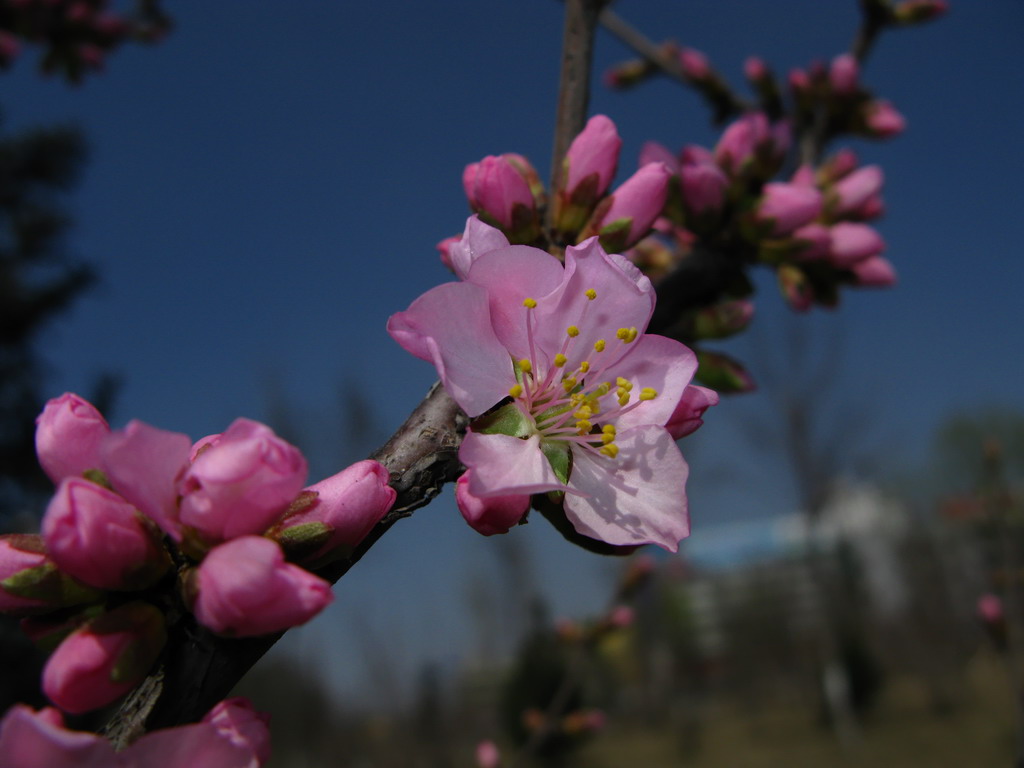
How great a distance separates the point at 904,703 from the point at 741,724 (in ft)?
14.4

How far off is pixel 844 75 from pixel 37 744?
9.11 feet

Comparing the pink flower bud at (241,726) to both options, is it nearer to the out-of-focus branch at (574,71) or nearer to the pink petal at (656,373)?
the pink petal at (656,373)

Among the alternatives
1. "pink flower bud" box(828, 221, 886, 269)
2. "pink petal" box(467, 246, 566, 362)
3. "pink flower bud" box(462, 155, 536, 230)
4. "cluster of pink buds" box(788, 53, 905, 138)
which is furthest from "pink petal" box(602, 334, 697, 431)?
"cluster of pink buds" box(788, 53, 905, 138)

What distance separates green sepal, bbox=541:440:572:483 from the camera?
823 millimetres

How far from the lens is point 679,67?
2879 mm

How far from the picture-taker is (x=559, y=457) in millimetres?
839

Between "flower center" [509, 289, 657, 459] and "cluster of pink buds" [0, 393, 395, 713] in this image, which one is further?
"flower center" [509, 289, 657, 459]

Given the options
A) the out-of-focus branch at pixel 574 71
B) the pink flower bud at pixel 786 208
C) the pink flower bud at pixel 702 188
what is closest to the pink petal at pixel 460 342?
the out-of-focus branch at pixel 574 71

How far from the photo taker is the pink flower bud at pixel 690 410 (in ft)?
2.79

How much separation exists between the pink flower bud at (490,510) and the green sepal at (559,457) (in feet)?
0.31

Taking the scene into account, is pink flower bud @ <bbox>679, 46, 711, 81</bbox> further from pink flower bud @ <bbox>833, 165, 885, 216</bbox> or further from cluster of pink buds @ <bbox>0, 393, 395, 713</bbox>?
cluster of pink buds @ <bbox>0, 393, 395, 713</bbox>

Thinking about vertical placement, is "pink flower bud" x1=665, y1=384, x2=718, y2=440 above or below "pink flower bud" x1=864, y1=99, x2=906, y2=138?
below

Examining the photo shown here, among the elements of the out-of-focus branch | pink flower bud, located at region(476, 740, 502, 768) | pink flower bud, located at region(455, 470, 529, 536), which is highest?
the out-of-focus branch

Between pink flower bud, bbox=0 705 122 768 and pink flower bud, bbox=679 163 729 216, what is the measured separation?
1196mm
